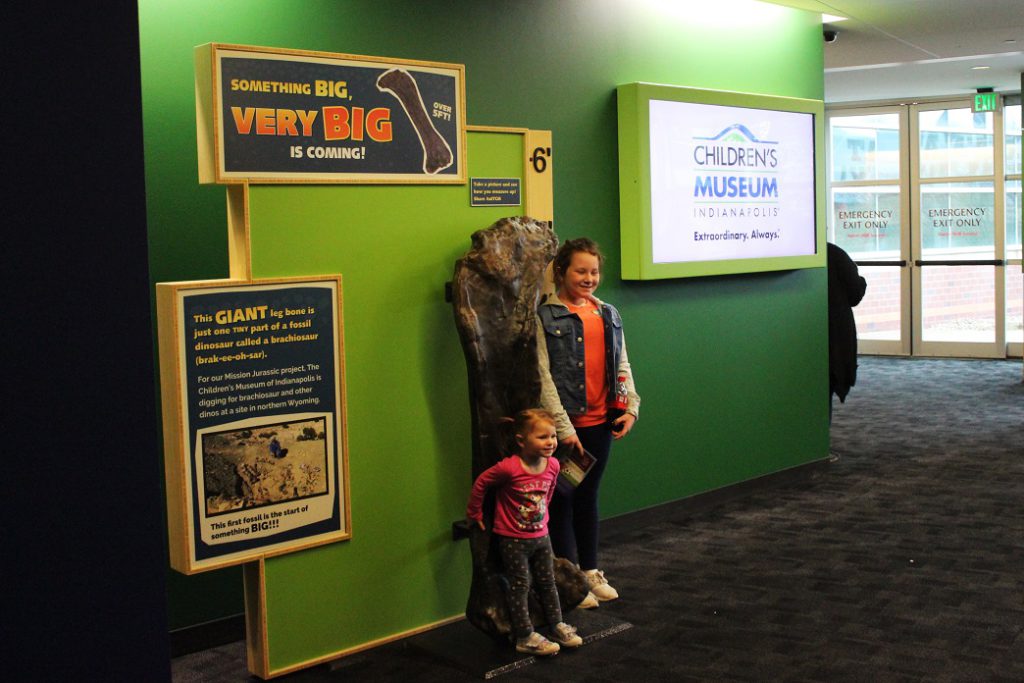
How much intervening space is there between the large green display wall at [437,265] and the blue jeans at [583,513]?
0.38 metres

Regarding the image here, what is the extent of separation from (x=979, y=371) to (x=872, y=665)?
8.46 metres

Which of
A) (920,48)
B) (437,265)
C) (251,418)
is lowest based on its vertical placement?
(251,418)

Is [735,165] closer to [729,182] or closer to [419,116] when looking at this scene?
[729,182]

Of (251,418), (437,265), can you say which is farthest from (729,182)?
(251,418)

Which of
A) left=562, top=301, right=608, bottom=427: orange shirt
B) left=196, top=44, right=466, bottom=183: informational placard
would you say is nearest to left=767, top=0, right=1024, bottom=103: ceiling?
left=562, top=301, right=608, bottom=427: orange shirt

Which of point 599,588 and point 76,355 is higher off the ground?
point 76,355

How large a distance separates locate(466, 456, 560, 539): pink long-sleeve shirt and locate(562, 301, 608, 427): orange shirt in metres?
0.53

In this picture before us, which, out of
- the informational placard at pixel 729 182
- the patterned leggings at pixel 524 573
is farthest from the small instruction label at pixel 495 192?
the informational placard at pixel 729 182

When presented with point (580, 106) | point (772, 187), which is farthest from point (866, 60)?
point (580, 106)

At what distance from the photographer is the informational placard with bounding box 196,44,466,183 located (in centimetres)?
345

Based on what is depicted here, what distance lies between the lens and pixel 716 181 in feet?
19.3

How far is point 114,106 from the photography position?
1601mm

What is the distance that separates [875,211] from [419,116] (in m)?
9.91

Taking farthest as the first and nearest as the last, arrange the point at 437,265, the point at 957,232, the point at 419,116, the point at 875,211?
the point at 875,211
the point at 957,232
the point at 437,265
the point at 419,116
